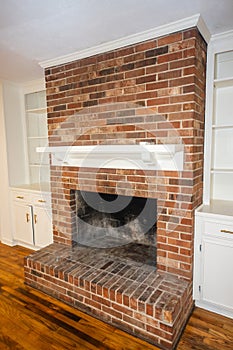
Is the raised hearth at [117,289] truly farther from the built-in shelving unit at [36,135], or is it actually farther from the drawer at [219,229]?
the built-in shelving unit at [36,135]

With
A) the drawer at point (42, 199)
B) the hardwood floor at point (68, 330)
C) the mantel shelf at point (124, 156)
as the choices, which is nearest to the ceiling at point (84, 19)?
the mantel shelf at point (124, 156)

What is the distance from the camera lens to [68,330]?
182cm

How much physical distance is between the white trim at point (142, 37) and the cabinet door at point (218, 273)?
5.52ft

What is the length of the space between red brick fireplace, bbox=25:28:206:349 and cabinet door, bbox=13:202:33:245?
81 cm

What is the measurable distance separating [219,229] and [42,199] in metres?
2.14

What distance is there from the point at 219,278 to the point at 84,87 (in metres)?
2.13

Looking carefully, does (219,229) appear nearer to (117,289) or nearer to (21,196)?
(117,289)

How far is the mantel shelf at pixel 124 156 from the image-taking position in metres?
1.77

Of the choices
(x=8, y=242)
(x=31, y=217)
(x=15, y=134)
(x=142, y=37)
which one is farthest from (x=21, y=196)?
(x=142, y=37)

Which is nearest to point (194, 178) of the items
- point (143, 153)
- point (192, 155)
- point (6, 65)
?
point (192, 155)

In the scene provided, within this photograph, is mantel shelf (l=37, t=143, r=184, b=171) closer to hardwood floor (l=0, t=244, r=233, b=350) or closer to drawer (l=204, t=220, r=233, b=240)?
drawer (l=204, t=220, r=233, b=240)

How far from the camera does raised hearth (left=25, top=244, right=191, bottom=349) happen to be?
1672 millimetres

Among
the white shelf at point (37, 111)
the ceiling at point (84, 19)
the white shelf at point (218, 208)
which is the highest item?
the ceiling at point (84, 19)

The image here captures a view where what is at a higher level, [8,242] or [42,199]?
[42,199]
